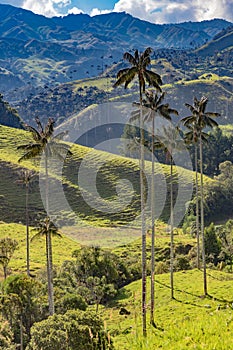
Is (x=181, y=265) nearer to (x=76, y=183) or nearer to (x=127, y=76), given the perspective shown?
(x=127, y=76)

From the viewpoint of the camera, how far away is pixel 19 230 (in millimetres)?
97375

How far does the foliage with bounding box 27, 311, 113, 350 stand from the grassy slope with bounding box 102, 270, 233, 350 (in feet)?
5.70

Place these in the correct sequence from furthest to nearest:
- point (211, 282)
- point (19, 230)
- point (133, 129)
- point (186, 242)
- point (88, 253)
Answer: point (133, 129)
point (19, 230)
point (186, 242)
point (88, 253)
point (211, 282)

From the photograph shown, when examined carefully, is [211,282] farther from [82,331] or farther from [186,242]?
[186,242]

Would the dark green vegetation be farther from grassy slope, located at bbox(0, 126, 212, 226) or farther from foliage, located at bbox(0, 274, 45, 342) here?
grassy slope, located at bbox(0, 126, 212, 226)

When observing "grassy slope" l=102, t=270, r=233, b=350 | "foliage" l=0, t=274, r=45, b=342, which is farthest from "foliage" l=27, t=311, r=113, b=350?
"foliage" l=0, t=274, r=45, b=342

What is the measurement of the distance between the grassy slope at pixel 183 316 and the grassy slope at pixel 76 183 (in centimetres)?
5666

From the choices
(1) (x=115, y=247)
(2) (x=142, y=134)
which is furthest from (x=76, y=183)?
(2) (x=142, y=134)

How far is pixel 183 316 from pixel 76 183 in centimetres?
10951

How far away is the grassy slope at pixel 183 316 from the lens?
27.2 feet

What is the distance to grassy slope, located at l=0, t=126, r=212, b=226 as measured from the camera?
371ft

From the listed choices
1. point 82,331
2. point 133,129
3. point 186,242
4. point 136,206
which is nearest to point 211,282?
point 82,331

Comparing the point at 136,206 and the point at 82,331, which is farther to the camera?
the point at 136,206

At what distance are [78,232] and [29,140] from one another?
239 feet
